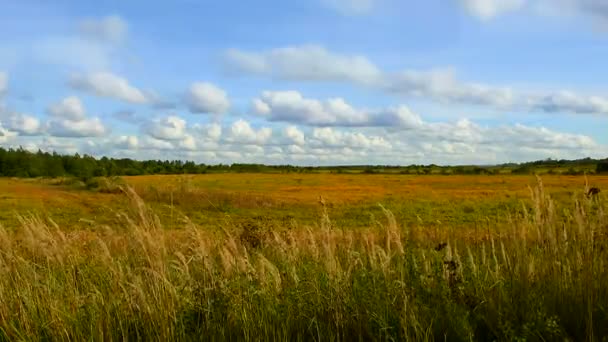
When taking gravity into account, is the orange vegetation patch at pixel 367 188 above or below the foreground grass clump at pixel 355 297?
below

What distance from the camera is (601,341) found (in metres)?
3.68

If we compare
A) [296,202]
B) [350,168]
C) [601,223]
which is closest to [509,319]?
[601,223]

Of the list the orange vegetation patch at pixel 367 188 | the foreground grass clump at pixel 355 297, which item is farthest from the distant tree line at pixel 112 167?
the foreground grass clump at pixel 355 297

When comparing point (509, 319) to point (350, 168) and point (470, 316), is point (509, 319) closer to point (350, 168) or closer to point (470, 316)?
point (470, 316)

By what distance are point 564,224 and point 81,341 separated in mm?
4091

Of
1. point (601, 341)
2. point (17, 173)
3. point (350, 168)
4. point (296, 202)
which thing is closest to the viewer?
point (601, 341)

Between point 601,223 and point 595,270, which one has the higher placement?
point 601,223

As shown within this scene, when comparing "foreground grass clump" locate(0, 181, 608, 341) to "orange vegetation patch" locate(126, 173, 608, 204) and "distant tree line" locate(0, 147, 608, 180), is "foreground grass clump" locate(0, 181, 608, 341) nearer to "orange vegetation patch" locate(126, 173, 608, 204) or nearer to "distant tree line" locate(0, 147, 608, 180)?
"orange vegetation patch" locate(126, 173, 608, 204)

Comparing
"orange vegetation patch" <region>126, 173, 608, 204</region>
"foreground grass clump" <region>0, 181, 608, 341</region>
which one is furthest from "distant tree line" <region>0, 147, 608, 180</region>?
"foreground grass clump" <region>0, 181, 608, 341</region>

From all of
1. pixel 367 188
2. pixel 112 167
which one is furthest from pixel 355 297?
pixel 112 167

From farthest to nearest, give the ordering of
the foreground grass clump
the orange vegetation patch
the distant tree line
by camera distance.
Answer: the distant tree line, the orange vegetation patch, the foreground grass clump

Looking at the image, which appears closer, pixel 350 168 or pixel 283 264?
pixel 283 264

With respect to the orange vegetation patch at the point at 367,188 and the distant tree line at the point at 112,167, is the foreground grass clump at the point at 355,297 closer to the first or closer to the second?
the orange vegetation patch at the point at 367,188

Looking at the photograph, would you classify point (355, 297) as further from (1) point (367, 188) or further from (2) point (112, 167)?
(2) point (112, 167)
